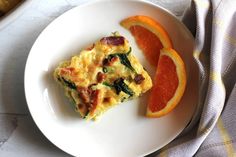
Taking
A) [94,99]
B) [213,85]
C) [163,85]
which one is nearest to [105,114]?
[94,99]

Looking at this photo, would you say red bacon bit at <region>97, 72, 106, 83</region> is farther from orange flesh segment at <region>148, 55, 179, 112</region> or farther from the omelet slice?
orange flesh segment at <region>148, 55, 179, 112</region>

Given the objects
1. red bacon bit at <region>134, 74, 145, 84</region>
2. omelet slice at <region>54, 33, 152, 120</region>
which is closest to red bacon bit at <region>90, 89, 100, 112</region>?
omelet slice at <region>54, 33, 152, 120</region>

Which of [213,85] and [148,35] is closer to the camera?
[213,85]

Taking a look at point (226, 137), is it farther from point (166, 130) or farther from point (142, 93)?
point (142, 93)

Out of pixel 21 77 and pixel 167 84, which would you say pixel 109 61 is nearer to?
pixel 167 84

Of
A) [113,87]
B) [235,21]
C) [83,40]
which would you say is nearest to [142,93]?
[113,87]

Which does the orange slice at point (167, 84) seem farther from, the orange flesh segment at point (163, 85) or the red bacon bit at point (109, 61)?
the red bacon bit at point (109, 61)

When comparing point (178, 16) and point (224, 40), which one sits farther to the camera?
point (178, 16)
